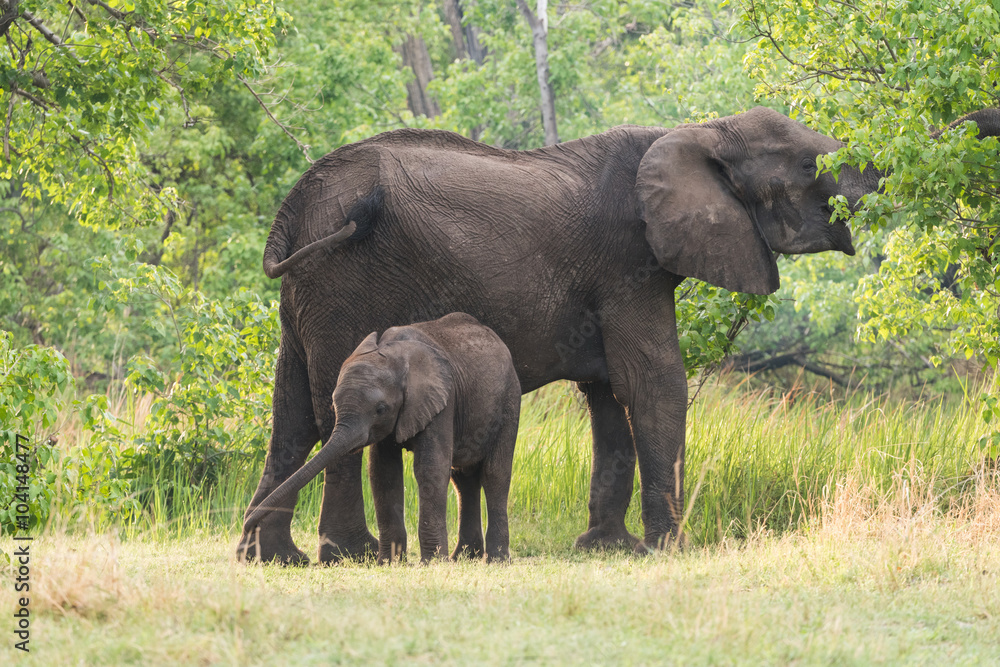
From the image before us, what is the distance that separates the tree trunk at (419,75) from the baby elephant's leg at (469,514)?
1813 centimetres

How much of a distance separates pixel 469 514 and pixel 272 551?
1277 millimetres

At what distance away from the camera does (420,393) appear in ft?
22.1

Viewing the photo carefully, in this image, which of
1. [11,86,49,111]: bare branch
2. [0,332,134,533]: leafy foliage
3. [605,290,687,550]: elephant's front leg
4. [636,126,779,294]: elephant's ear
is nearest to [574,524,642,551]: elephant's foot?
[605,290,687,550]: elephant's front leg

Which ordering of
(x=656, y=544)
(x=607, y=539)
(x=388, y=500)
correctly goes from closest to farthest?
(x=388, y=500)
(x=656, y=544)
(x=607, y=539)

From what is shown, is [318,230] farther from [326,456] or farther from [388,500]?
[388,500]

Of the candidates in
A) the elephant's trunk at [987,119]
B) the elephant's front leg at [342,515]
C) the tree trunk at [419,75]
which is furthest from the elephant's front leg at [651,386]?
the tree trunk at [419,75]

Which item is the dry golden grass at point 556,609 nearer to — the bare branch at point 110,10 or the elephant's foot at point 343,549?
the elephant's foot at point 343,549

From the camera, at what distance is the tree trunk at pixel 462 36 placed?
26.9 meters

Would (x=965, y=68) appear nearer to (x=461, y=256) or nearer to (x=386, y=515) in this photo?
(x=461, y=256)

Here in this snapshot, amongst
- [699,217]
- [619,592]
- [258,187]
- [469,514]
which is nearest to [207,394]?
[469,514]

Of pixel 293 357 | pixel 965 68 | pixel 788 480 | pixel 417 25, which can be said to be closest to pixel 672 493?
pixel 788 480

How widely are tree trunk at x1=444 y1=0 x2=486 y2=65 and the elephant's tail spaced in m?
20.0

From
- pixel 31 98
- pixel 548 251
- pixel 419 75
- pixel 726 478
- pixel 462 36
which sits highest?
pixel 462 36

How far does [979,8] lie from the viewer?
668 cm
